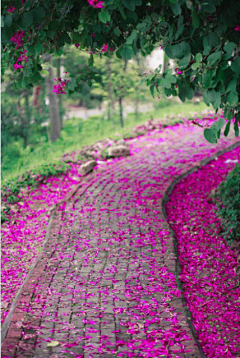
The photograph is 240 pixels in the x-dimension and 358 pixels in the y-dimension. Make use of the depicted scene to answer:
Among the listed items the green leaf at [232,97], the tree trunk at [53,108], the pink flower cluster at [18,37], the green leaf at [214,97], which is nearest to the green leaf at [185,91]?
the green leaf at [214,97]

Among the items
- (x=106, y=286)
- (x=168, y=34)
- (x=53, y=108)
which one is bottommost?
(x=106, y=286)

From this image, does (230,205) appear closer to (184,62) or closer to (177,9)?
(184,62)

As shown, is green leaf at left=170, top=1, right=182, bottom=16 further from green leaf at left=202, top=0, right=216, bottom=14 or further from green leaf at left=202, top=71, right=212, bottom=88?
green leaf at left=202, top=71, right=212, bottom=88

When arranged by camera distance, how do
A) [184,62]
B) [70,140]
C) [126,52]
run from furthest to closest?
[70,140] < [126,52] < [184,62]

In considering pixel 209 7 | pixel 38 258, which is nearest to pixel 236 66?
pixel 209 7

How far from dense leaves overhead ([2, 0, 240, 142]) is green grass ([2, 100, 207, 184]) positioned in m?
5.45

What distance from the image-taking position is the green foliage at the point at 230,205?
6.33 metres

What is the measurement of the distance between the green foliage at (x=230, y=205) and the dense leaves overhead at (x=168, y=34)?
2426 mm

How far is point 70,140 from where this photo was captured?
15359 millimetres

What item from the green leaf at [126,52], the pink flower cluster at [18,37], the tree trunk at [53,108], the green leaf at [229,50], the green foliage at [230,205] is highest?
the pink flower cluster at [18,37]

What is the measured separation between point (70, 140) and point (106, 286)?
35.7 feet

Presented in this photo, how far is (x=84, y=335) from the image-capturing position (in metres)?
3.95

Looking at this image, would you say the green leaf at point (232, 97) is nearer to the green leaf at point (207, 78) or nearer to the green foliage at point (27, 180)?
the green leaf at point (207, 78)

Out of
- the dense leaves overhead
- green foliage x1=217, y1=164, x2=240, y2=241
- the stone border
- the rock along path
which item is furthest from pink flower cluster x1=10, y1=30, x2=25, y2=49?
green foliage x1=217, y1=164, x2=240, y2=241
